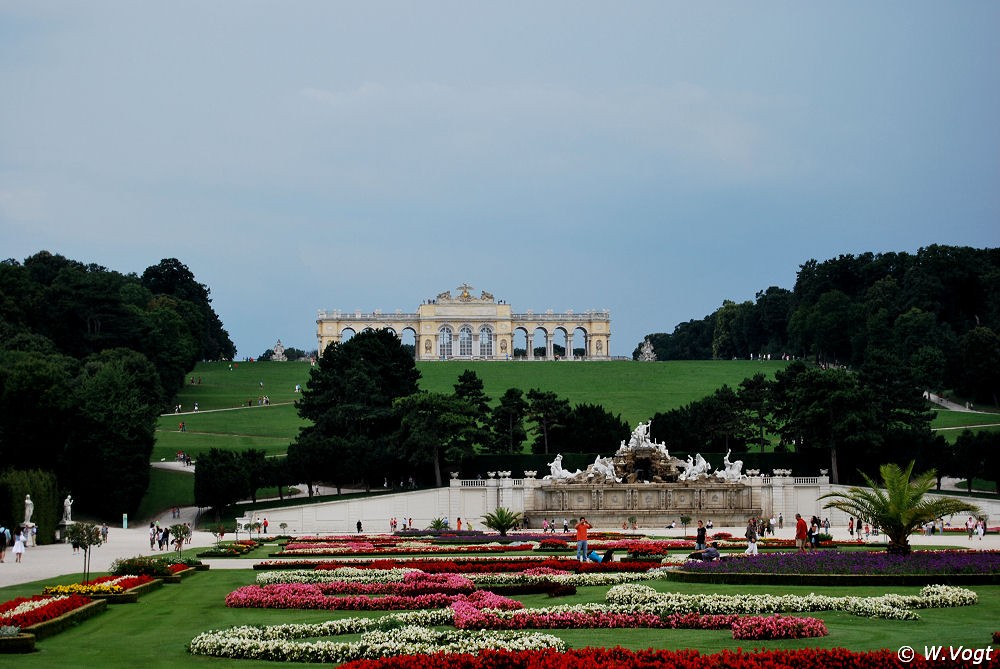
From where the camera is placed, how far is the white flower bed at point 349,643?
1345 cm

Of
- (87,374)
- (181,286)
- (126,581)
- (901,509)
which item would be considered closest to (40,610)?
(126,581)

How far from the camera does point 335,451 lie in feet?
186

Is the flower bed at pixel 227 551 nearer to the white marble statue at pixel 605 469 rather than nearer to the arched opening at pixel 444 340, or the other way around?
the white marble statue at pixel 605 469

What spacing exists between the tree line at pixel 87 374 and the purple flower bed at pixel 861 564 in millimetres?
28008

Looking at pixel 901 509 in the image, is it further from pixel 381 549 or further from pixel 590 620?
pixel 381 549

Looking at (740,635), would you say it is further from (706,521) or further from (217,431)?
(217,431)

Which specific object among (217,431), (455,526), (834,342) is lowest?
(455,526)

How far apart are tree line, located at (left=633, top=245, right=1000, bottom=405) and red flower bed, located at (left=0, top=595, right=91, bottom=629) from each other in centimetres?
5136

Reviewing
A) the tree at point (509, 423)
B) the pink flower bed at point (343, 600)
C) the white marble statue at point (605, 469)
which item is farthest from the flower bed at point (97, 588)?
the tree at point (509, 423)

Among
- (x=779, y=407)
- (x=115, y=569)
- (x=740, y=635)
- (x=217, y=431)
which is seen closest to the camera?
(x=740, y=635)

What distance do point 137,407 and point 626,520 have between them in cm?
2139

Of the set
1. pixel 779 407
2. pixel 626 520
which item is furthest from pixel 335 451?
pixel 779 407

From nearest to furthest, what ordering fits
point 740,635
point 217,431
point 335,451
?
point 740,635, point 335,451, point 217,431

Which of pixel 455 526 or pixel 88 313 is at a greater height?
pixel 88 313
